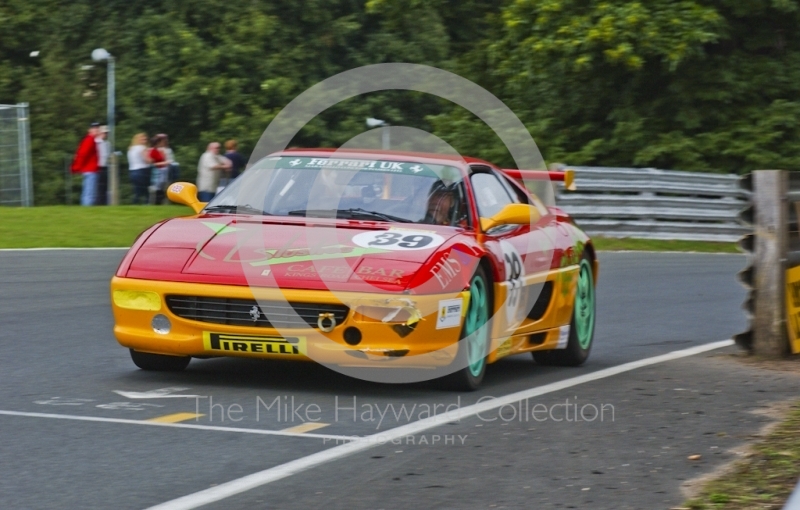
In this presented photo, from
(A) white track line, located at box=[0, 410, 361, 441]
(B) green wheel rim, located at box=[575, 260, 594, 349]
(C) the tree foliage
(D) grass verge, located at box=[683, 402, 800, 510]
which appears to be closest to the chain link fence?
(C) the tree foliage

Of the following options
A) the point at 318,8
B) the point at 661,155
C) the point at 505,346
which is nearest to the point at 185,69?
the point at 318,8

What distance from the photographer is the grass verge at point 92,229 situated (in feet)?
59.4

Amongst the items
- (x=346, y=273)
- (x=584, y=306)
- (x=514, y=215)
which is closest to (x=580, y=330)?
(x=584, y=306)

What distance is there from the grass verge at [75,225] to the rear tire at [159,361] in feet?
31.8

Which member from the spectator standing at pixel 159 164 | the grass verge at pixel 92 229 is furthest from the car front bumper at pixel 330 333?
the spectator standing at pixel 159 164

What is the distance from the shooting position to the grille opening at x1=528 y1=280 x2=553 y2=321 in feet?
28.3

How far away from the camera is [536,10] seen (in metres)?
26.2

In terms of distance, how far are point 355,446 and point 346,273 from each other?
143cm

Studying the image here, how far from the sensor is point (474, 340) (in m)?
7.61

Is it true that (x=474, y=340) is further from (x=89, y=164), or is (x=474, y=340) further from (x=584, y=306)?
(x=89, y=164)

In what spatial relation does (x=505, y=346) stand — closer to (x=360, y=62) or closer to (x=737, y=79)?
(x=737, y=79)

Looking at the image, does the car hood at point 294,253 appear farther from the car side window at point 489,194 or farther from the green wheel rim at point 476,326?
the car side window at point 489,194

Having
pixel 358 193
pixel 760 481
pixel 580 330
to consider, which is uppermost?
pixel 358 193

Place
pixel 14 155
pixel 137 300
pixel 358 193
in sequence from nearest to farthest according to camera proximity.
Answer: pixel 137 300 < pixel 358 193 < pixel 14 155
